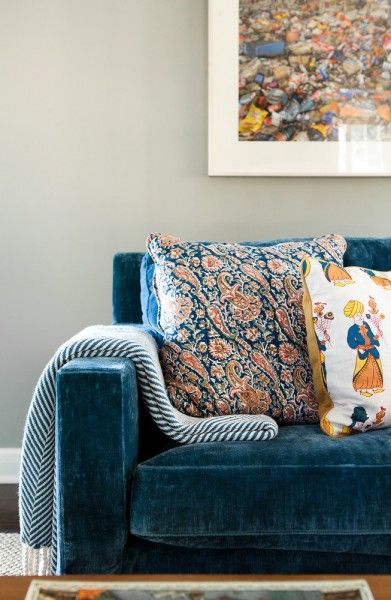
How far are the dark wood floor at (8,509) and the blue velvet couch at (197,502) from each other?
901 mm

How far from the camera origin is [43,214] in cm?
255

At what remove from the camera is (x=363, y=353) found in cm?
162

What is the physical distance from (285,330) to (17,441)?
1.31 meters

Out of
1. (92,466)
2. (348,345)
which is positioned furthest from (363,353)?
(92,466)

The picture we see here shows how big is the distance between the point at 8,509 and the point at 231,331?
44.9 inches

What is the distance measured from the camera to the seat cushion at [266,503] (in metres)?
1.36

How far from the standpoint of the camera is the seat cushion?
1.36 metres

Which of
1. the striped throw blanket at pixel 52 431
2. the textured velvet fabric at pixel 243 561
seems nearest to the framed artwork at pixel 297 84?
the striped throw blanket at pixel 52 431

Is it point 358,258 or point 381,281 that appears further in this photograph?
point 358,258

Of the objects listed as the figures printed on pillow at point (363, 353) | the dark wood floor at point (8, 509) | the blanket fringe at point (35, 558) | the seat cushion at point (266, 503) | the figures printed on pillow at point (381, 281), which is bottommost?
the dark wood floor at point (8, 509)

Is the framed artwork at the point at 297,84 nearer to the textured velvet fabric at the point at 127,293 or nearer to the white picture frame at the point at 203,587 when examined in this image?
the textured velvet fabric at the point at 127,293

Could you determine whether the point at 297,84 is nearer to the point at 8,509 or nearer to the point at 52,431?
the point at 52,431

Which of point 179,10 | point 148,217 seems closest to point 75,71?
point 179,10

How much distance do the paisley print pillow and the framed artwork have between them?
2.42 ft
